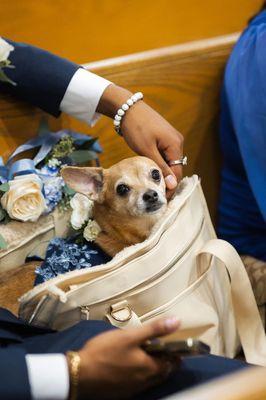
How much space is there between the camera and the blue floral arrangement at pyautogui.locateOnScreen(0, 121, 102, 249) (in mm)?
1129

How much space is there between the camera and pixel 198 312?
1016 mm

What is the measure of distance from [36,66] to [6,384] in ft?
2.26

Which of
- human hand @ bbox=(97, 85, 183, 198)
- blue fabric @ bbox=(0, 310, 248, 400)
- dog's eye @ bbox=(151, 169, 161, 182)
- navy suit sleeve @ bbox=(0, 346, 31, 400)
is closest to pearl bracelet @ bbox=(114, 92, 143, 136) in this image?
human hand @ bbox=(97, 85, 183, 198)

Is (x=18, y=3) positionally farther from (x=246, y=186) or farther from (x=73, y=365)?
(x=73, y=365)

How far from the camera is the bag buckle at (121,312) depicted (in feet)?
3.00

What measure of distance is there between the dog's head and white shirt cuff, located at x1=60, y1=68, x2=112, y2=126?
0.44 feet

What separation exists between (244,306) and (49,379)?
0.47 meters

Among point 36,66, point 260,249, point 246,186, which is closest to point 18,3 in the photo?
point 36,66

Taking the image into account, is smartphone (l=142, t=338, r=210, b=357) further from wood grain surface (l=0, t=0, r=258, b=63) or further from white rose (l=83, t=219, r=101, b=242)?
wood grain surface (l=0, t=0, r=258, b=63)

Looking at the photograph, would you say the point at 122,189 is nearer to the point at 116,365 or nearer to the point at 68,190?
the point at 68,190

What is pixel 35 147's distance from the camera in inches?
48.8

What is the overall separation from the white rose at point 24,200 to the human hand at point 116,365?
17.5 inches

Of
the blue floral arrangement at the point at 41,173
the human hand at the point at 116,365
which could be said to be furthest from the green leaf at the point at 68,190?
the human hand at the point at 116,365

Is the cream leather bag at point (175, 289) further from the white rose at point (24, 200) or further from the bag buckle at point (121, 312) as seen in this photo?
the white rose at point (24, 200)
